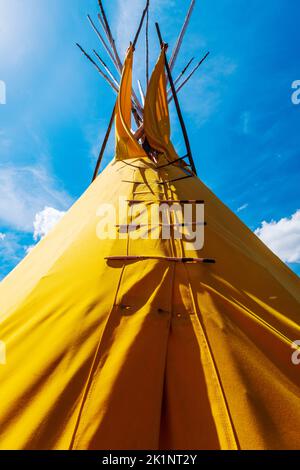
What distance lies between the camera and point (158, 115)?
14.4 ft

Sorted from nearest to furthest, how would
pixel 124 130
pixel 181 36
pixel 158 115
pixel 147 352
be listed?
pixel 147 352
pixel 124 130
pixel 158 115
pixel 181 36

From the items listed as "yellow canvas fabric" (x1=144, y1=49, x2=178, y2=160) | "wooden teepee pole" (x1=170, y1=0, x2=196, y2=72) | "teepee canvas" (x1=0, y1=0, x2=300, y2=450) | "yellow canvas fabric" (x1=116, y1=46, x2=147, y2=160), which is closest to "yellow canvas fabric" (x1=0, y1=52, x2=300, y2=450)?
"teepee canvas" (x1=0, y1=0, x2=300, y2=450)

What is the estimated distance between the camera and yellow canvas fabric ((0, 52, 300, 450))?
101 cm

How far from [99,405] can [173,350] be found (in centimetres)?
43

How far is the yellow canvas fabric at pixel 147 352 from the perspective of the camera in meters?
1.01

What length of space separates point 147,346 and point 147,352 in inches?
1.3

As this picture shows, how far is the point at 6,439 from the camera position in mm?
975

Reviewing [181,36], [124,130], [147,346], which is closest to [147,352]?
[147,346]

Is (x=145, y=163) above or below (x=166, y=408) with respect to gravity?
above

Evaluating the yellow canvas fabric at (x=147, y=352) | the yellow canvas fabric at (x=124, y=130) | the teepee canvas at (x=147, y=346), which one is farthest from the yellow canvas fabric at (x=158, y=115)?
the yellow canvas fabric at (x=147, y=352)

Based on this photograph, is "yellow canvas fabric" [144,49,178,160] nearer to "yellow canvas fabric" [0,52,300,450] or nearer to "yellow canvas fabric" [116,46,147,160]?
"yellow canvas fabric" [116,46,147,160]

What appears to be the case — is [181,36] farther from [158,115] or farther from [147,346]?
[147,346]
